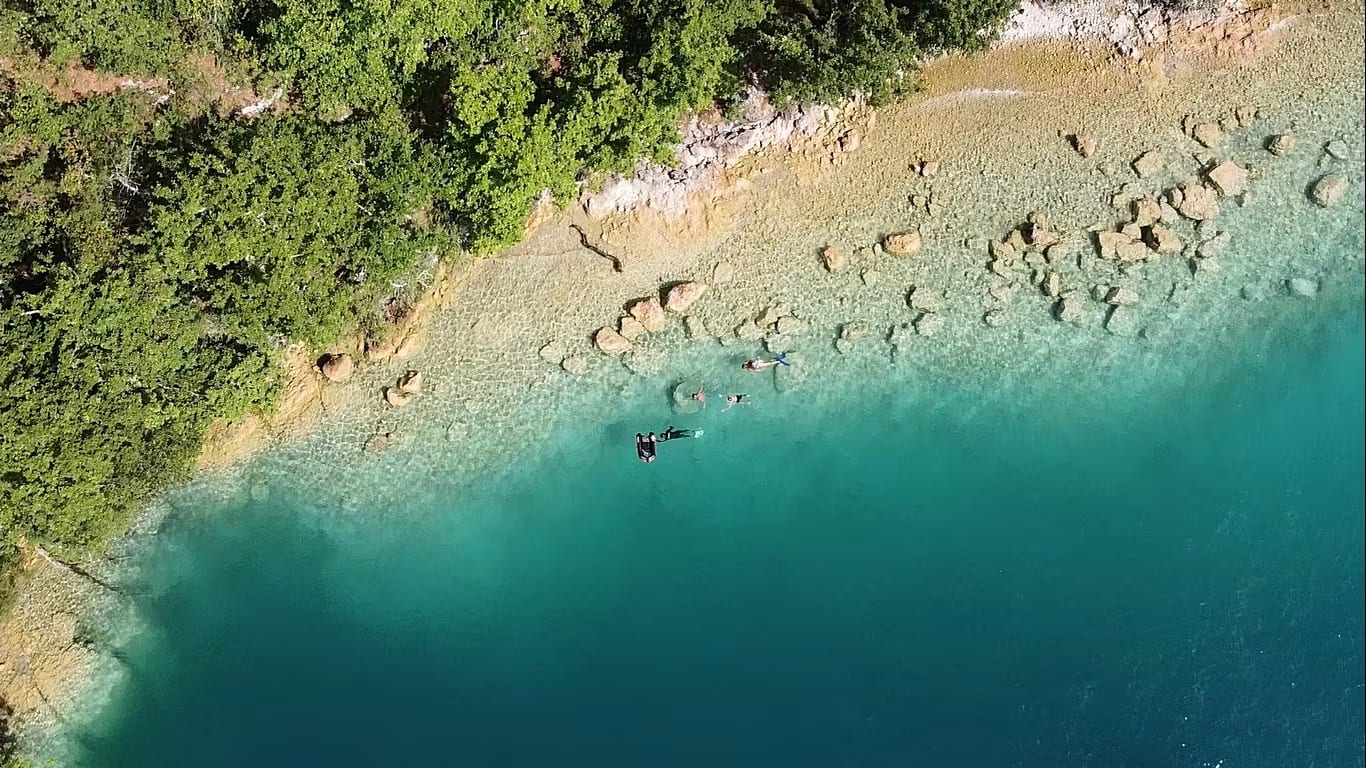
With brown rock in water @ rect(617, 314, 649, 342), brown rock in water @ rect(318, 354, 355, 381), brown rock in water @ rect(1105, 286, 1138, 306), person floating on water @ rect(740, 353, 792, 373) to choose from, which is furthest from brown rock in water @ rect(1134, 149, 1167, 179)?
brown rock in water @ rect(318, 354, 355, 381)

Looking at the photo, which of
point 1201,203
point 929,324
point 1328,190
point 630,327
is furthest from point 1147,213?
point 630,327

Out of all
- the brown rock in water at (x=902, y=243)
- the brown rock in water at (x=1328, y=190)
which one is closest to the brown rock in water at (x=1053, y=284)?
the brown rock in water at (x=902, y=243)

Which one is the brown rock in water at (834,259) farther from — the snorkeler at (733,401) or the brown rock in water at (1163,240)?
the brown rock in water at (1163,240)

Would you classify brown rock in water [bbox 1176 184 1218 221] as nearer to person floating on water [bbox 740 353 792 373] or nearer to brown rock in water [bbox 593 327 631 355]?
person floating on water [bbox 740 353 792 373]

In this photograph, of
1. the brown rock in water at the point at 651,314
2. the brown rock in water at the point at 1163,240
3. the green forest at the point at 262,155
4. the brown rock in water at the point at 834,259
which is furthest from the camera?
the brown rock in water at the point at 651,314

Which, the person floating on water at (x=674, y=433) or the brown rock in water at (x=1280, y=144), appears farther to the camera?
the person floating on water at (x=674, y=433)

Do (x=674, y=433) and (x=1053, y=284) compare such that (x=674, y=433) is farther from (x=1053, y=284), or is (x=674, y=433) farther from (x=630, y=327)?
(x=1053, y=284)
